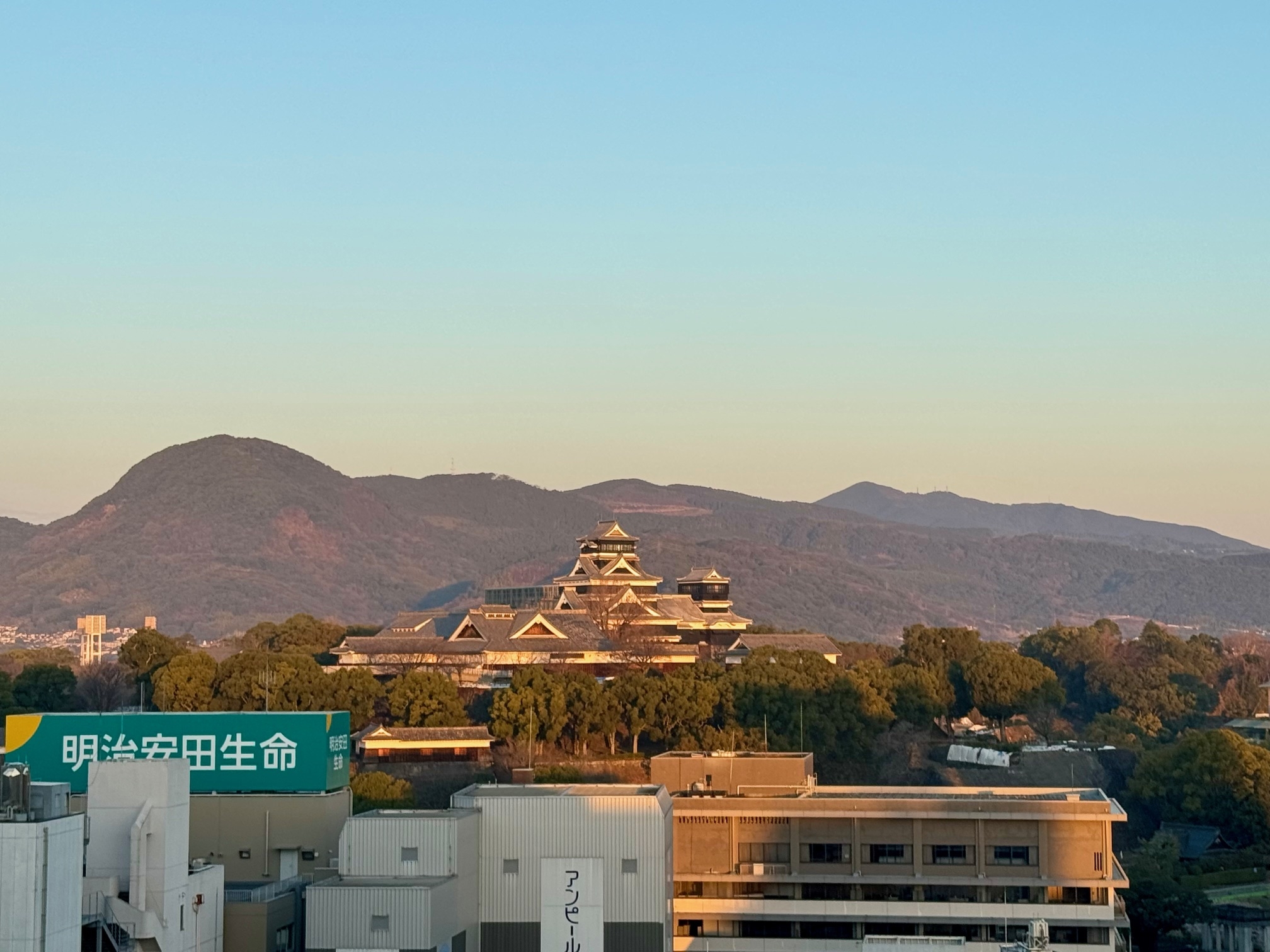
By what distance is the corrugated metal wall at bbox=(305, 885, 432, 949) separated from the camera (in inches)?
1453

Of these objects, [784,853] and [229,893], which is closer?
[229,893]

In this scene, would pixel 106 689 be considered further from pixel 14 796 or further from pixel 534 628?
pixel 14 796

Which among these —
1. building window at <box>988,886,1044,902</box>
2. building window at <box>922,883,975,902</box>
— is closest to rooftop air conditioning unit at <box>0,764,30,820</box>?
building window at <box>922,883,975,902</box>

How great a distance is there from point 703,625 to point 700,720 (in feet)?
137

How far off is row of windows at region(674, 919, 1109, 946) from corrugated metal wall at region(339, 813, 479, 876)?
67.3 feet

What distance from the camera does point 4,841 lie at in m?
29.2

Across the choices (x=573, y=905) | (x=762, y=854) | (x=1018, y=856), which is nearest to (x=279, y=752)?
(x=573, y=905)

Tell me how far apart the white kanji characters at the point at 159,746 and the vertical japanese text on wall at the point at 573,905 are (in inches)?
573

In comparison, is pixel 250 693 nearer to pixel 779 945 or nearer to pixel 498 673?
pixel 498 673

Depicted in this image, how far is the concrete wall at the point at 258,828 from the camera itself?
4634 centimetres

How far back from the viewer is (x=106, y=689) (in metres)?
108

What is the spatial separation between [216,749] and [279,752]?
159cm

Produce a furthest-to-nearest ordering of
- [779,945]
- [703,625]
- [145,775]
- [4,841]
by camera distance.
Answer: [703,625], [779,945], [145,775], [4,841]

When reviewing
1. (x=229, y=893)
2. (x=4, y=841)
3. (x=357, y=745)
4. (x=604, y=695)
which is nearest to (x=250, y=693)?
(x=357, y=745)
